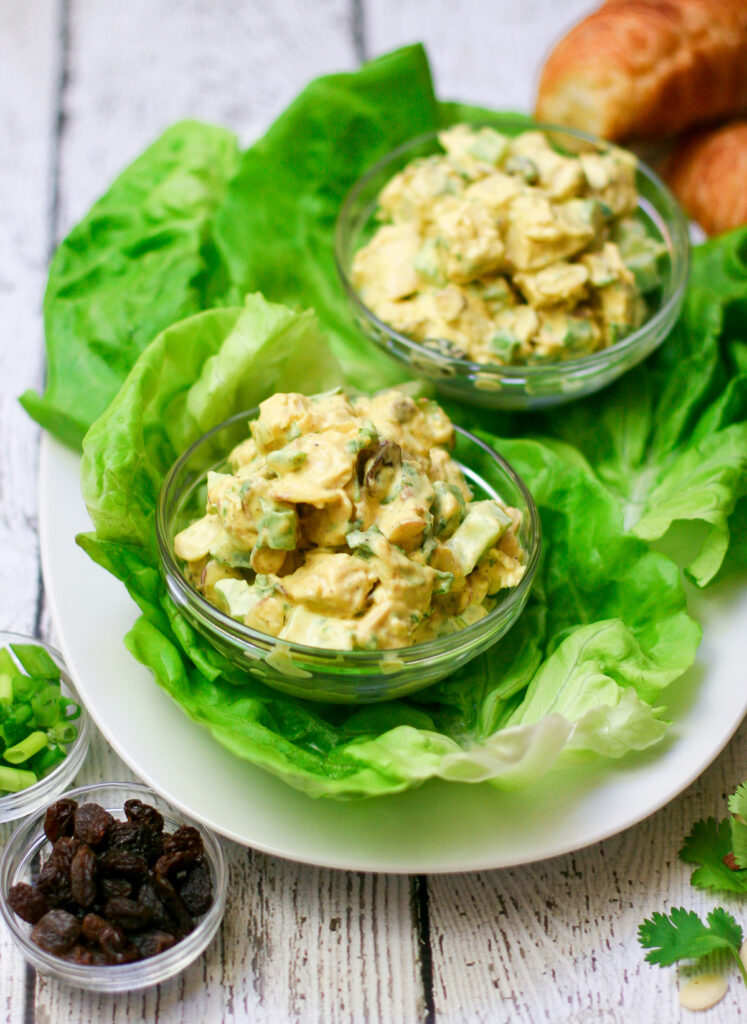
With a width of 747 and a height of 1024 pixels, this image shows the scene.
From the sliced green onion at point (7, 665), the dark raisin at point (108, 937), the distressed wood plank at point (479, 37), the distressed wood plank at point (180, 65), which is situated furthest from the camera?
the distressed wood plank at point (479, 37)

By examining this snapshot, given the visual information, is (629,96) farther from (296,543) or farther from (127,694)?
(127,694)

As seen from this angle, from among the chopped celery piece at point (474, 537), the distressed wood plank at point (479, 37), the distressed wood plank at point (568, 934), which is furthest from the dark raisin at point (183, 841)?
the distressed wood plank at point (479, 37)

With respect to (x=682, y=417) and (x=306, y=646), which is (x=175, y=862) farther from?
(x=682, y=417)

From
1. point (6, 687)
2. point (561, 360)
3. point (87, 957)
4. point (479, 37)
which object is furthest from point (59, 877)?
point (479, 37)

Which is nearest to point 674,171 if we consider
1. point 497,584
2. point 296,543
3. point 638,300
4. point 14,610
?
point 638,300

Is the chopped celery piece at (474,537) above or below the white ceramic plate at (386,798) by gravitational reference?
Answer: above

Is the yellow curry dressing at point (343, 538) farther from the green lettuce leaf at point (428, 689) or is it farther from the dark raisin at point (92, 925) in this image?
the dark raisin at point (92, 925)

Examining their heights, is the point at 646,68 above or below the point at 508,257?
above
